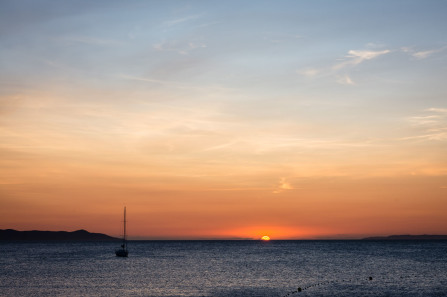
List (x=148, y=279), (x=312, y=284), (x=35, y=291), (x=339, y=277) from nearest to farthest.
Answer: (x=35, y=291), (x=312, y=284), (x=148, y=279), (x=339, y=277)

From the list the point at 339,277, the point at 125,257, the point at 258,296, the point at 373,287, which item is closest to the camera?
the point at 258,296

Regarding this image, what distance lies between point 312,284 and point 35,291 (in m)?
42.6

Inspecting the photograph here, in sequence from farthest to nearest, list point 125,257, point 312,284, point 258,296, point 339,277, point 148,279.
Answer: point 125,257 < point 339,277 < point 148,279 < point 312,284 < point 258,296

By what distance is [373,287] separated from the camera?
79.2m

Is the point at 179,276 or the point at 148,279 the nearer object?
the point at 148,279

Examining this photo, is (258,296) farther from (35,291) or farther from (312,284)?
(35,291)

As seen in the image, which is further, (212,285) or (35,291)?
(212,285)

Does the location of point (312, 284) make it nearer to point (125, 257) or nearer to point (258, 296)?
point (258, 296)

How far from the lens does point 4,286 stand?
79875mm

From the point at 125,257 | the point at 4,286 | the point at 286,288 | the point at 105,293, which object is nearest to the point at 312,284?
the point at 286,288

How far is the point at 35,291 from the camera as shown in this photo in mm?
73688

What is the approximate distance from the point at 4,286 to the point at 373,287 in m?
56.5

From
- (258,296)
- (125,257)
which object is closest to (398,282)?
(258,296)

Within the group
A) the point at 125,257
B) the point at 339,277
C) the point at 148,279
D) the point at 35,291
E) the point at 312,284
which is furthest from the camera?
the point at 125,257
